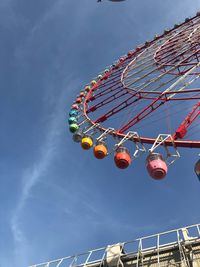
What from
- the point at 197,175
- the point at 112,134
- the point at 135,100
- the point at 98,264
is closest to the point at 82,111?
the point at 135,100

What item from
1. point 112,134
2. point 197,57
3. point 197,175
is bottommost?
point 197,175

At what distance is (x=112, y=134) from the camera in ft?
50.7

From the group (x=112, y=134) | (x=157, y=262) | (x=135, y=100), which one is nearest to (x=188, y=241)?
(x=157, y=262)

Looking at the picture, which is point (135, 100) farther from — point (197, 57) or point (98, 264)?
point (98, 264)

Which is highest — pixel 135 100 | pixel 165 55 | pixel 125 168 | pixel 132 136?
pixel 165 55

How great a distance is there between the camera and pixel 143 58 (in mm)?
23531

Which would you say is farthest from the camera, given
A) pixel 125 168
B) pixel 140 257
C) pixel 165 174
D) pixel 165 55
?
pixel 165 55

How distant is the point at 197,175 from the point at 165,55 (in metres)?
12.4

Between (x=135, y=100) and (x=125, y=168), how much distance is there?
5687mm

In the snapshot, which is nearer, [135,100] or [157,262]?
[157,262]

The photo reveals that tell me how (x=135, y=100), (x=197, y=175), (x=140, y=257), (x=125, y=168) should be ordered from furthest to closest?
(x=135, y=100) → (x=140, y=257) → (x=125, y=168) → (x=197, y=175)

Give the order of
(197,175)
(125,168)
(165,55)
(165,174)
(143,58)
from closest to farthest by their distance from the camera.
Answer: (197,175) → (165,174) → (125,168) → (165,55) → (143,58)

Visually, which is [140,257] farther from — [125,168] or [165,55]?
[165,55]

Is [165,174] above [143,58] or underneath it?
underneath
